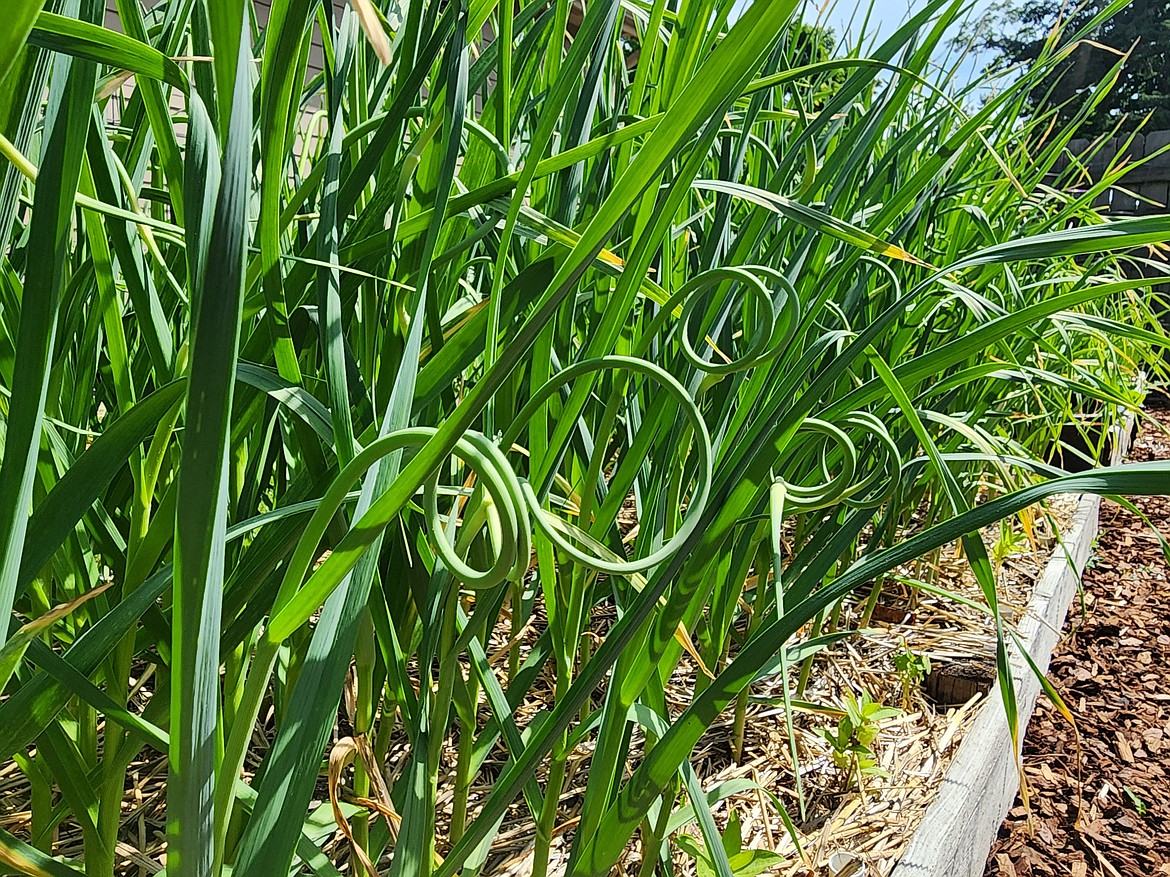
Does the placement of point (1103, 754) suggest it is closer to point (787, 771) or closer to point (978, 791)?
point (978, 791)

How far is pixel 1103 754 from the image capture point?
1.42 m

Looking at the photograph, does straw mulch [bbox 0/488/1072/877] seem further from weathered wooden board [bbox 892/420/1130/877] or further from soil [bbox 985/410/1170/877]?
soil [bbox 985/410/1170/877]

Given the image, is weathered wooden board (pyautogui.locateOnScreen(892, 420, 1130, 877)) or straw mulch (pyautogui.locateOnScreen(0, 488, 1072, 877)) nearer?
straw mulch (pyautogui.locateOnScreen(0, 488, 1072, 877))

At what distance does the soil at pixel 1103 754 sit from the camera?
118 centimetres

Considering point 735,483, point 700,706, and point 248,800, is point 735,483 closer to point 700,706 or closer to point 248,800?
point 700,706

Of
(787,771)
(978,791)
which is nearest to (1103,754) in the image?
(978,791)

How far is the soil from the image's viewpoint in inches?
46.4

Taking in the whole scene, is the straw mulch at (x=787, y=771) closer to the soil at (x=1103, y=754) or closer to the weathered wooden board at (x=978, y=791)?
the weathered wooden board at (x=978, y=791)

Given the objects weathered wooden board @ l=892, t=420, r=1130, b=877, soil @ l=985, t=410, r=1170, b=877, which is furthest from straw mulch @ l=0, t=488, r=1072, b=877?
soil @ l=985, t=410, r=1170, b=877

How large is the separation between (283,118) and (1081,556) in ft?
6.52

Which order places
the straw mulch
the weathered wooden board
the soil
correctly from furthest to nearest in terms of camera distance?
the soil
the weathered wooden board
the straw mulch

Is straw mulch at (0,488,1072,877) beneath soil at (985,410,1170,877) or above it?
above

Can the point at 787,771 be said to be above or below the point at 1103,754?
above

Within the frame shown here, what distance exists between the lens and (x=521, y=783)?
42 centimetres
